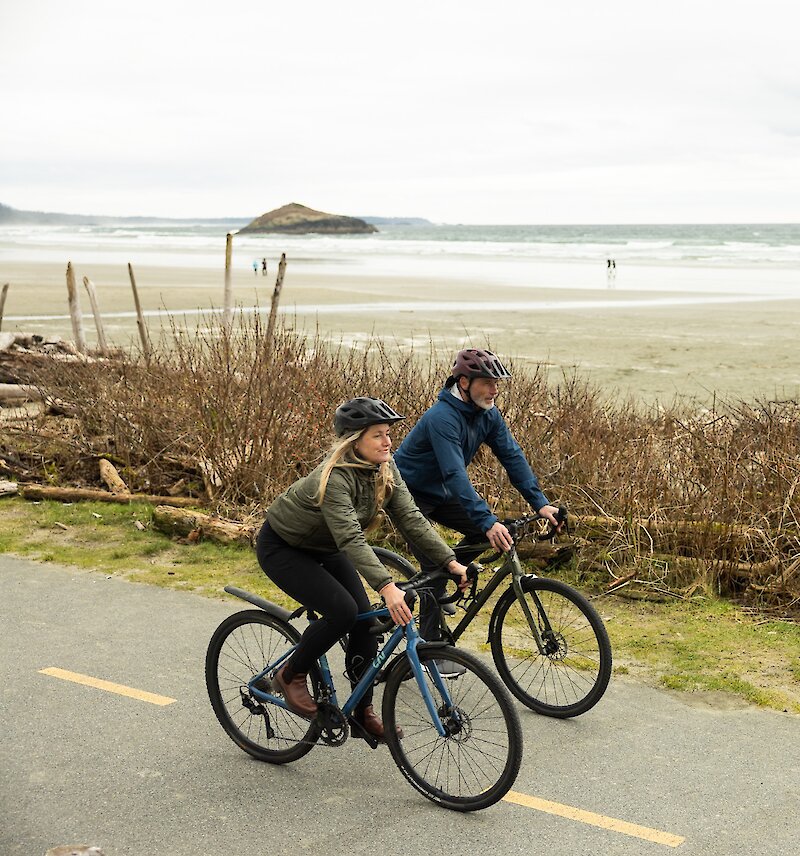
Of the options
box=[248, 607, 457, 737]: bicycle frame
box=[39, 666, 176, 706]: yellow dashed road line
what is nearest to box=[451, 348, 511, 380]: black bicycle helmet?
box=[248, 607, 457, 737]: bicycle frame

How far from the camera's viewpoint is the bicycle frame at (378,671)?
5.04m

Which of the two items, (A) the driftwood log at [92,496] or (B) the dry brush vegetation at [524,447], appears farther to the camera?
(A) the driftwood log at [92,496]

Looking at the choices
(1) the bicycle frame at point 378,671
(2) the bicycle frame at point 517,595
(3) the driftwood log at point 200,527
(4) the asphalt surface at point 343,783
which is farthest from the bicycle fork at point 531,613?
(3) the driftwood log at point 200,527

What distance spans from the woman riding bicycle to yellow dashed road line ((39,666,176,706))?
4.29 ft

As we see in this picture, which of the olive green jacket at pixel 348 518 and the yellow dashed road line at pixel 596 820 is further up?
the olive green jacket at pixel 348 518

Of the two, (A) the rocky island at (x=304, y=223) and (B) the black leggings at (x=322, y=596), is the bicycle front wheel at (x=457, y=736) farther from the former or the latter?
(A) the rocky island at (x=304, y=223)

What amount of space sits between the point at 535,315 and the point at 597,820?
1227 inches

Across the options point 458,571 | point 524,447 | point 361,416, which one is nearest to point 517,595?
point 458,571

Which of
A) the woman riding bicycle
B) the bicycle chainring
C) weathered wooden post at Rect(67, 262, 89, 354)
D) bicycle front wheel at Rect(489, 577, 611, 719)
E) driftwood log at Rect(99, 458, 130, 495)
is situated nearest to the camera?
the woman riding bicycle

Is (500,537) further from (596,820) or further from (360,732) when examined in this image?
(596,820)

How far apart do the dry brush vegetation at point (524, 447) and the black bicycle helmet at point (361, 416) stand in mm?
3880

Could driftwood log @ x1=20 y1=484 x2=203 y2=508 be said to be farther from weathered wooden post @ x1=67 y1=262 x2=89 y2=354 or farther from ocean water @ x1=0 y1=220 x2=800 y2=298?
ocean water @ x1=0 y1=220 x2=800 y2=298

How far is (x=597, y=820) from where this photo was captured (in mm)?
4996

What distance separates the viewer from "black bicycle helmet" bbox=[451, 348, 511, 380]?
609 centimetres
